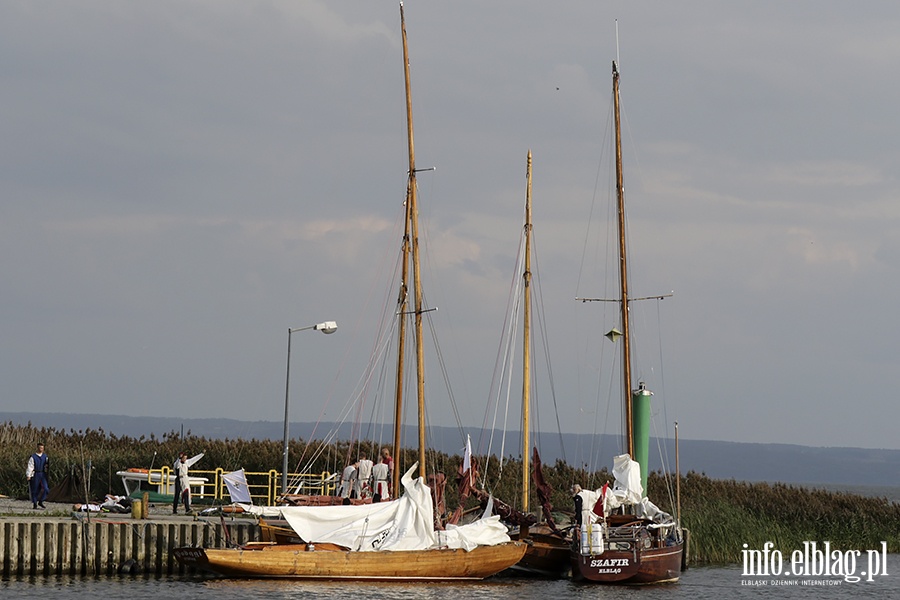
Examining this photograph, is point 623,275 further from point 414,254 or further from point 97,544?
point 97,544

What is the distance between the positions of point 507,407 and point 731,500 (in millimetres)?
13925

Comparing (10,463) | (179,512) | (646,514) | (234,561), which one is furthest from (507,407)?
(10,463)

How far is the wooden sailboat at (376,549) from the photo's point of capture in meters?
42.7

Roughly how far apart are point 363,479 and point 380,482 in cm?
189

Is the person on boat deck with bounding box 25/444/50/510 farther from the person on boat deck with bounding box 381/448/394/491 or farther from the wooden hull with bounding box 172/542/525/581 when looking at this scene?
the person on boat deck with bounding box 381/448/394/491

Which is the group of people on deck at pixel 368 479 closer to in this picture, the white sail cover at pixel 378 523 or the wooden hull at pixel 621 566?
the white sail cover at pixel 378 523

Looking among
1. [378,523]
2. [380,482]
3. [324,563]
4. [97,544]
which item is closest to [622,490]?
[380,482]

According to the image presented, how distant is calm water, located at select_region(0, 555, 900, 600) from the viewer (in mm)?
40062

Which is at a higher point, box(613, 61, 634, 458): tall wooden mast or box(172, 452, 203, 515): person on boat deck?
box(613, 61, 634, 458): tall wooden mast

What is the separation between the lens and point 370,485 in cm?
4875

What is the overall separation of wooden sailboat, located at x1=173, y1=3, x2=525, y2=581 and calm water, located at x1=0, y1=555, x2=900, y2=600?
47 cm

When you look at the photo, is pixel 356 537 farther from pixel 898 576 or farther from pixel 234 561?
pixel 898 576

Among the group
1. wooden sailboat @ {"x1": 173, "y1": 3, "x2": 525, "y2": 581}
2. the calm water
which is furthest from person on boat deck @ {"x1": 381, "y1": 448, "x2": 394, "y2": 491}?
the calm water

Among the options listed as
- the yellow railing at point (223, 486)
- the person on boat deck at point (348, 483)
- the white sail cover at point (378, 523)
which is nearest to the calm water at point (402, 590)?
the white sail cover at point (378, 523)
